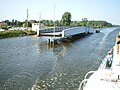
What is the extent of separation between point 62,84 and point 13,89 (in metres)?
4.02

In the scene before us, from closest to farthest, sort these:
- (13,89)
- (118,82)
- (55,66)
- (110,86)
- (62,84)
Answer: (110,86), (118,82), (13,89), (62,84), (55,66)

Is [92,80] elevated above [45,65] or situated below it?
above

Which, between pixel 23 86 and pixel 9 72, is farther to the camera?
pixel 9 72

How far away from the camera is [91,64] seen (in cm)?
2638

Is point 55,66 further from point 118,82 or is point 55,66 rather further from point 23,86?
point 118,82

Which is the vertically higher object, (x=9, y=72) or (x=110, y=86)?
(x=110, y=86)

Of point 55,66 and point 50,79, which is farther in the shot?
point 55,66

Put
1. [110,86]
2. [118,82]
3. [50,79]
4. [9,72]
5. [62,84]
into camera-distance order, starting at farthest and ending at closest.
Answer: [9,72], [50,79], [62,84], [118,82], [110,86]

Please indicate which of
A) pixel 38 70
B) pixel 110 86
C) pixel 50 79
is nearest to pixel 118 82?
pixel 110 86

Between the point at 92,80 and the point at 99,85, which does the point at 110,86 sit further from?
the point at 92,80

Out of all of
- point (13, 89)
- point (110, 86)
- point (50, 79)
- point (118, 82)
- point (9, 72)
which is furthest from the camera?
point (9, 72)

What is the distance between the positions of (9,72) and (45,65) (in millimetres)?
4876

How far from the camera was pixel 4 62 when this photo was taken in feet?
86.5

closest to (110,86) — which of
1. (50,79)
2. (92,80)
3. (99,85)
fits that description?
(99,85)
